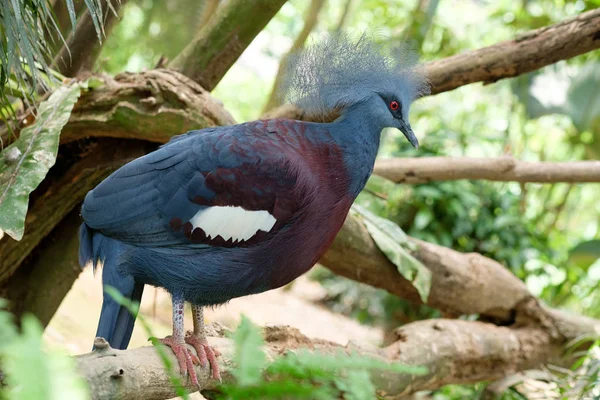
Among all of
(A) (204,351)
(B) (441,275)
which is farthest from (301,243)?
(B) (441,275)

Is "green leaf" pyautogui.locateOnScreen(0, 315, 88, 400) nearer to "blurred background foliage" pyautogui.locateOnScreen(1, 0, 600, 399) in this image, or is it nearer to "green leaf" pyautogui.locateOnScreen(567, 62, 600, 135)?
"blurred background foliage" pyautogui.locateOnScreen(1, 0, 600, 399)

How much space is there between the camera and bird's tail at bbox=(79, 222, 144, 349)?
6.46 feet

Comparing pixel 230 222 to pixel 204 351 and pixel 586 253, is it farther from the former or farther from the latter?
pixel 586 253

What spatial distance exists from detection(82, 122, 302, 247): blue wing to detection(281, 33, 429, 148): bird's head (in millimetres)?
349

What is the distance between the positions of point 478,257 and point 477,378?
75 cm

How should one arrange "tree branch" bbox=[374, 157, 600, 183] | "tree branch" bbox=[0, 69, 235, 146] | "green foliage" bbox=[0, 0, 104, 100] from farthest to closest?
"tree branch" bbox=[374, 157, 600, 183] < "tree branch" bbox=[0, 69, 235, 146] < "green foliage" bbox=[0, 0, 104, 100]

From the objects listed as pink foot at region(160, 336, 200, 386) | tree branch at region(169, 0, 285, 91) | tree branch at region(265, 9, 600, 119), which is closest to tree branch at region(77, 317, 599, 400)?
pink foot at region(160, 336, 200, 386)

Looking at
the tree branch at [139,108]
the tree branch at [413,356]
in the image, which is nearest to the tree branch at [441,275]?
the tree branch at [413,356]

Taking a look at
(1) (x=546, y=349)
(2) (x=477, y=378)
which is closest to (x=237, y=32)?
(2) (x=477, y=378)

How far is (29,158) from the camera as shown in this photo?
95.7 inches

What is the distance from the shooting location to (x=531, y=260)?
17.5 ft

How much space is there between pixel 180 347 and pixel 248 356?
1083 mm

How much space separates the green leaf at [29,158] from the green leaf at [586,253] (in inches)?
132

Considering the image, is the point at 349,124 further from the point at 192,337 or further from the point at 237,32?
the point at 237,32
